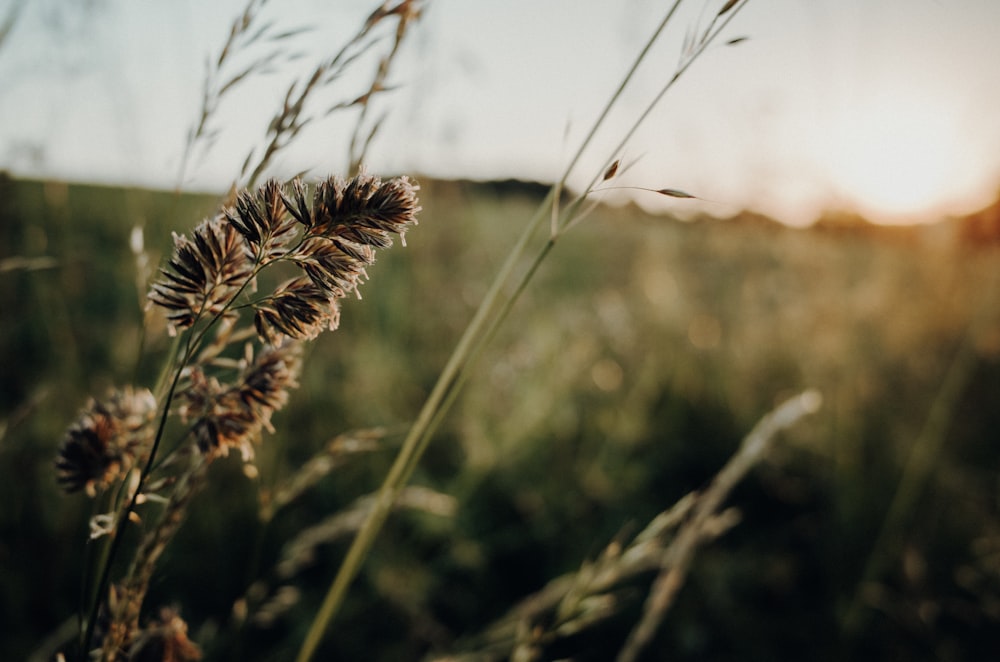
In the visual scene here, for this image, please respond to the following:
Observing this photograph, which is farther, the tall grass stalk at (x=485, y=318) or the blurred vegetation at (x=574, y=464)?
the blurred vegetation at (x=574, y=464)

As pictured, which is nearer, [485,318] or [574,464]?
[485,318]

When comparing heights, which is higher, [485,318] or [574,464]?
[485,318]

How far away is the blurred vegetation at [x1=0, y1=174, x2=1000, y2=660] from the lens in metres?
2.03

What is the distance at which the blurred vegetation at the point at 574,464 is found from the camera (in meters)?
2.03

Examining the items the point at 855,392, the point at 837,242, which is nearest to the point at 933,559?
the point at 855,392

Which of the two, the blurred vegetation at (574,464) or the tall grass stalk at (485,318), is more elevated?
the tall grass stalk at (485,318)

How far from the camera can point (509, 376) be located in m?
2.84

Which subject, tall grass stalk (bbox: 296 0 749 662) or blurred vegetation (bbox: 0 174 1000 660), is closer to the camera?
tall grass stalk (bbox: 296 0 749 662)

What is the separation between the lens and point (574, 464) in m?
2.73

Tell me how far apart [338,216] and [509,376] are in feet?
7.48

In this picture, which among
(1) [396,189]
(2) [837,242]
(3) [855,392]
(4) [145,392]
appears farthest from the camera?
(2) [837,242]

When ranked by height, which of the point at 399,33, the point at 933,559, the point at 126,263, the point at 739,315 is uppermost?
the point at 399,33

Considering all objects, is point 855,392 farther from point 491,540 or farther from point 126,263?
point 126,263

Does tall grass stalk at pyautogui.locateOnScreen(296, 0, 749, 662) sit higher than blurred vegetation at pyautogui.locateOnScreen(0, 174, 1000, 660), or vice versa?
tall grass stalk at pyautogui.locateOnScreen(296, 0, 749, 662)
